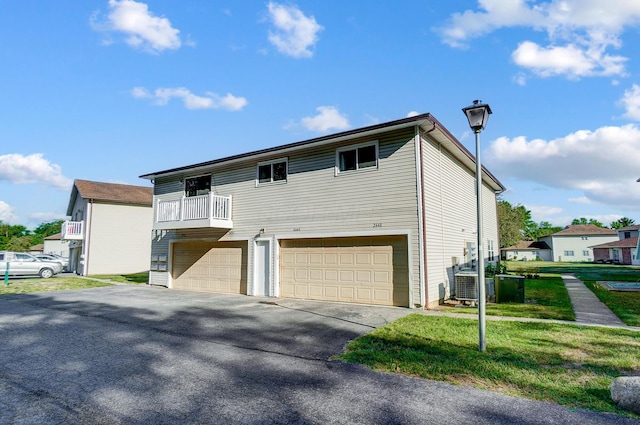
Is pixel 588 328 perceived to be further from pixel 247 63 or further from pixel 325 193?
pixel 247 63

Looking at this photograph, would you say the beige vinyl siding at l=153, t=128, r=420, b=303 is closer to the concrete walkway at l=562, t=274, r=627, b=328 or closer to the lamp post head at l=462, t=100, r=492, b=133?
the concrete walkway at l=562, t=274, r=627, b=328

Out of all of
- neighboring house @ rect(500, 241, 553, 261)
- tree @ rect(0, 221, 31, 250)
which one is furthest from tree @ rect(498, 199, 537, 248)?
tree @ rect(0, 221, 31, 250)

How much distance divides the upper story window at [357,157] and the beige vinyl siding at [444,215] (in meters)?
1.59

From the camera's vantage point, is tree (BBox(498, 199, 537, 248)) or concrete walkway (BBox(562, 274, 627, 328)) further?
tree (BBox(498, 199, 537, 248))

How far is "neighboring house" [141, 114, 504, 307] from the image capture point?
35.0 feet

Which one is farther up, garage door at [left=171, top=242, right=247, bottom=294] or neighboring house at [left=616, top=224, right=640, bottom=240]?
neighboring house at [left=616, top=224, right=640, bottom=240]

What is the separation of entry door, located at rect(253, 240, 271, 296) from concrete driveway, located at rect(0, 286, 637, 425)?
176 inches

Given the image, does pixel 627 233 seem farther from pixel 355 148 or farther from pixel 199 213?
pixel 199 213

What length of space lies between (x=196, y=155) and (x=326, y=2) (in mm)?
9505

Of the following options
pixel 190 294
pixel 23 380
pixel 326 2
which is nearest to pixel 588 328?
pixel 23 380

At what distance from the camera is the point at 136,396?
4.22 meters

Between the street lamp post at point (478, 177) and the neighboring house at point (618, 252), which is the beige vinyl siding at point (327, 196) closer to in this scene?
the street lamp post at point (478, 177)

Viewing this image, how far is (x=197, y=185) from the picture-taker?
16.4 meters

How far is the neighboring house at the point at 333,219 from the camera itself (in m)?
10.7
